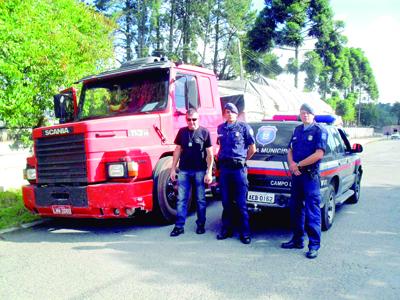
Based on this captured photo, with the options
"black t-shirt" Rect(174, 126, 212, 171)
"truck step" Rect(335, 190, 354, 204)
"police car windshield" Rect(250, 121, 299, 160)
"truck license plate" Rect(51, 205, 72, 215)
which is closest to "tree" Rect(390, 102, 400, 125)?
"truck step" Rect(335, 190, 354, 204)

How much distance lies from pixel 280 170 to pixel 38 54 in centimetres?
520

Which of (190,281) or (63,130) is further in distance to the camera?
(63,130)

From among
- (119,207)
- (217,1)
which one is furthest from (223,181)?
(217,1)

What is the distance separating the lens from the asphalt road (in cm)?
363

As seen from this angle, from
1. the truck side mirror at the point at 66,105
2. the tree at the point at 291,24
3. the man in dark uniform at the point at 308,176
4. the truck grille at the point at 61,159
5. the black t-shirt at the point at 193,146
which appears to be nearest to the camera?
the man in dark uniform at the point at 308,176

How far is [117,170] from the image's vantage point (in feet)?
17.5

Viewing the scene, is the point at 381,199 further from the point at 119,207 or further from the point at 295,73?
the point at 295,73

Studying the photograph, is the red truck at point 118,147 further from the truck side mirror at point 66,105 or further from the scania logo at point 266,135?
the scania logo at point 266,135

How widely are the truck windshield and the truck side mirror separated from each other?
25 cm

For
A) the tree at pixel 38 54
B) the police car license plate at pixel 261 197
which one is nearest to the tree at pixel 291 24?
the tree at pixel 38 54

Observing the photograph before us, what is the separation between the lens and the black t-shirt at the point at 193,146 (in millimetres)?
5562

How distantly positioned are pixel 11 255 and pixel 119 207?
4.94ft

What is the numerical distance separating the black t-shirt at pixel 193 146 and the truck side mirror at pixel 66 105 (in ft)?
8.71

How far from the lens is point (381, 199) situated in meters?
Result: 8.23
